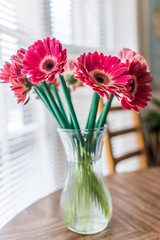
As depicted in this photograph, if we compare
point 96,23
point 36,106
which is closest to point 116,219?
point 36,106

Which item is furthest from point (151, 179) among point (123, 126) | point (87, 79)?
point (123, 126)

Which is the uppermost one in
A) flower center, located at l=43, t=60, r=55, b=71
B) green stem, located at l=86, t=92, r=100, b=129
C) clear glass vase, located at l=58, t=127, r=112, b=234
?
flower center, located at l=43, t=60, r=55, b=71

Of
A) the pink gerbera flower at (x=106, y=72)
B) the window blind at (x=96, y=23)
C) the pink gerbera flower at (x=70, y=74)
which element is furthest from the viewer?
the window blind at (x=96, y=23)

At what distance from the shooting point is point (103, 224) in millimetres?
606

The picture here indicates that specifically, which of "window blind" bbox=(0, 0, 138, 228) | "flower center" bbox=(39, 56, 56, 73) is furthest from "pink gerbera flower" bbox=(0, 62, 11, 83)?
"window blind" bbox=(0, 0, 138, 228)

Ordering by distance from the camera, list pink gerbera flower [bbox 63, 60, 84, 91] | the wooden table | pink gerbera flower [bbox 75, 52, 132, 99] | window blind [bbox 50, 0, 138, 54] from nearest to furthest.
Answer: pink gerbera flower [bbox 75, 52, 132, 99] < the wooden table < pink gerbera flower [bbox 63, 60, 84, 91] < window blind [bbox 50, 0, 138, 54]

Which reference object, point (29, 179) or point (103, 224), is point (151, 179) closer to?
point (103, 224)

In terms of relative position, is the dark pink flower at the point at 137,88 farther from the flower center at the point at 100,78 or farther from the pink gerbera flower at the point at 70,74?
the pink gerbera flower at the point at 70,74

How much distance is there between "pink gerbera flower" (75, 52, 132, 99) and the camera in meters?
0.48

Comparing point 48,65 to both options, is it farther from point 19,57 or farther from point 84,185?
point 84,185

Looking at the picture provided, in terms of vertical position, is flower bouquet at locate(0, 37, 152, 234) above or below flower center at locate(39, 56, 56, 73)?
below

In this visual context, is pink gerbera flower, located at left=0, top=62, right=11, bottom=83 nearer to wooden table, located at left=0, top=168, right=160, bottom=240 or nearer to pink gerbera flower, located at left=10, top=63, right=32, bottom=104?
pink gerbera flower, located at left=10, top=63, right=32, bottom=104

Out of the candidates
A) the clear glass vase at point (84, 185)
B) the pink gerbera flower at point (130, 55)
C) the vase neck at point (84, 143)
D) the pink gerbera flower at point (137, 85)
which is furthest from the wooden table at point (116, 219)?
the pink gerbera flower at point (130, 55)

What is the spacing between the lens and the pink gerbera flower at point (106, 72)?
1.58 ft
